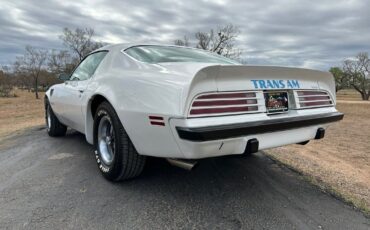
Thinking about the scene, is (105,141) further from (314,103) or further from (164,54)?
(314,103)

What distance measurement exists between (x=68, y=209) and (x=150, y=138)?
947 mm

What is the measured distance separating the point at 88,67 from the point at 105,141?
1.35 metres

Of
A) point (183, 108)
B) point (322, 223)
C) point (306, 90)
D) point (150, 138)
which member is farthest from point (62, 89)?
point (322, 223)

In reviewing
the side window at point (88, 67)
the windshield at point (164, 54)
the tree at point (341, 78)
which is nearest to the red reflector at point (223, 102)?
the windshield at point (164, 54)

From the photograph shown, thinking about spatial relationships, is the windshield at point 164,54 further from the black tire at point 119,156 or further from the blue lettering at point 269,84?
the blue lettering at point 269,84

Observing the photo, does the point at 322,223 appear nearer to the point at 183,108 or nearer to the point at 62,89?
the point at 183,108

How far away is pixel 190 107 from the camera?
2418 mm

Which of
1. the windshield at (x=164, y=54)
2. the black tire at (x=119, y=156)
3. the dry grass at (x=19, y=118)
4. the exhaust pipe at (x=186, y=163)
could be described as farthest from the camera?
the dry grass at (x=19, y=118)

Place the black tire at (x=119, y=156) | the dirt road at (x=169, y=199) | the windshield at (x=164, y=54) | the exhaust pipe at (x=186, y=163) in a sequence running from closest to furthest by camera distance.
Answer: the dirt road at (x=169, y=199), the exhaust pipe at (x=186, y=163), the black tire at (x=119, y=156), the windshield at (x=164, y=54)

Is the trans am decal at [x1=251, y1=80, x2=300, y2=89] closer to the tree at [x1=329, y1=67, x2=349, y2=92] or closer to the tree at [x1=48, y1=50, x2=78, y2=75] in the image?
the tree at [x1=48, y1=50, x2=78, y2=75]

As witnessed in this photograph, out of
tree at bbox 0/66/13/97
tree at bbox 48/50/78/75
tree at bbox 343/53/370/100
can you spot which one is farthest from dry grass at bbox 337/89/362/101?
tree at bbox 0/66/13/97

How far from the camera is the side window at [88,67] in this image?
4.08 metres

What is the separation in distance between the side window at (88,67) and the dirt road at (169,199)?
116cm

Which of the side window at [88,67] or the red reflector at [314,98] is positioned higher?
the side window at [88,67]
